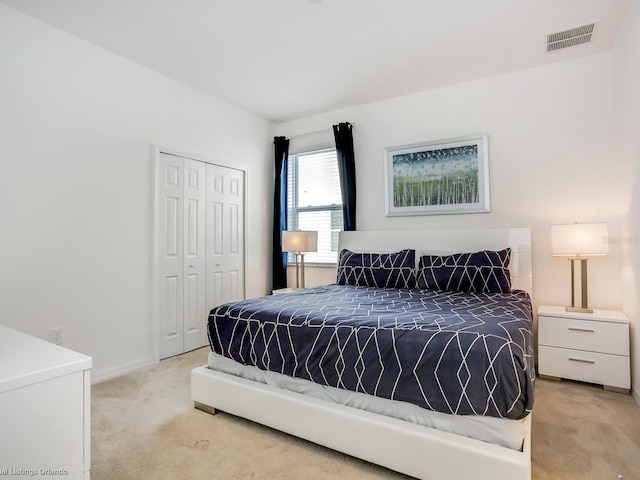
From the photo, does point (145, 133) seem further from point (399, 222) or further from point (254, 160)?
point (399, 222)

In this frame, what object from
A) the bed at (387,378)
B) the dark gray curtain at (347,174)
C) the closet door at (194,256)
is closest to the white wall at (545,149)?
the dark gray curtain at (347,174)

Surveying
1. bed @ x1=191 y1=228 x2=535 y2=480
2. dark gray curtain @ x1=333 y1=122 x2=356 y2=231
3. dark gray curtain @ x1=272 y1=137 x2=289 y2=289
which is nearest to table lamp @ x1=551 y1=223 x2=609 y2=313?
bed @ x1=191 y1=228 x2=535 y2=480

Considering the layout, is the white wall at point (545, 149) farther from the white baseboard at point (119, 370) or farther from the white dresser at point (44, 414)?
the white dresser at point (44, 414)

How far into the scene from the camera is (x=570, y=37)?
2789 millimetres

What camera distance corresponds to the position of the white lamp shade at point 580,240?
2.72 m

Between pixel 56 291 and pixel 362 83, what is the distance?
3199 mm

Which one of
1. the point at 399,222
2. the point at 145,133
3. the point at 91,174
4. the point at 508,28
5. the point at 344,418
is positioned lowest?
the point at 344,418

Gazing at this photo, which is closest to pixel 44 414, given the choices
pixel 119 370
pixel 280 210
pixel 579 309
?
pixel 119 370

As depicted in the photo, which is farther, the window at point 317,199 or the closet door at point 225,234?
the window at point 317,199

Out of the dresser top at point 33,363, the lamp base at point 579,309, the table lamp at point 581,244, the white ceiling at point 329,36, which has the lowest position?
the lamp base at point 579,309

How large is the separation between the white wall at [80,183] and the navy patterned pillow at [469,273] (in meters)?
2.55

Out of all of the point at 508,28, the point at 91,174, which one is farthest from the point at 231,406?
the point at 508,28

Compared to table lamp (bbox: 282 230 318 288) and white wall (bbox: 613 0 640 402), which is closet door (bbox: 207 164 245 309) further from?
white wall (bbox: 613 0 640 402)

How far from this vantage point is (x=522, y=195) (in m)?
3.35
